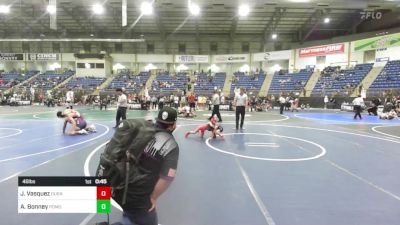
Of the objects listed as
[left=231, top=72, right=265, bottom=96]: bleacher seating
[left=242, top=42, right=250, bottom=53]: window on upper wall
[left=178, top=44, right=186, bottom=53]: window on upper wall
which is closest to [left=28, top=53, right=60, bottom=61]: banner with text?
[left=178, top=44, right=186, bottom=53]: window on upper wall

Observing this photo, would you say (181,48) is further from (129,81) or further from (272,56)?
(272,56)

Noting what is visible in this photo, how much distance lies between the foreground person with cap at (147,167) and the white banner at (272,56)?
4047 cm

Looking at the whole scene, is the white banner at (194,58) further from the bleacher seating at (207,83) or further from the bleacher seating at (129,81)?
the bleacher seating at (129,81)

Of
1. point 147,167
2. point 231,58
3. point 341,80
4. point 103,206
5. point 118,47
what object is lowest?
point 103,206

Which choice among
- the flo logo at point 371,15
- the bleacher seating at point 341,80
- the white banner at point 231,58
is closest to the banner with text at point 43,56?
the white banner at point 231,58

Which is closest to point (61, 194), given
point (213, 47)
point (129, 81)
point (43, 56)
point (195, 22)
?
point (195, 22)

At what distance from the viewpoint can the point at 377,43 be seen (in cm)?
3194

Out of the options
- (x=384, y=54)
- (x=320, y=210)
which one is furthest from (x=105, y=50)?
(x=320, y=210)

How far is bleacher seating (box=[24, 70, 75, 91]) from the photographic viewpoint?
42.1 m

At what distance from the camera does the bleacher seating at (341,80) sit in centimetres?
3182

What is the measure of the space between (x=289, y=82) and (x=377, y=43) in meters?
9.68

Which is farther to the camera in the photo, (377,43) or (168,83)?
(168,83)

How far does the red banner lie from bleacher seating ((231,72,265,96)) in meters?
5.69

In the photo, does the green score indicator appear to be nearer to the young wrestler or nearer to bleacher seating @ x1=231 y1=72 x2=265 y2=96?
the young wrestler
